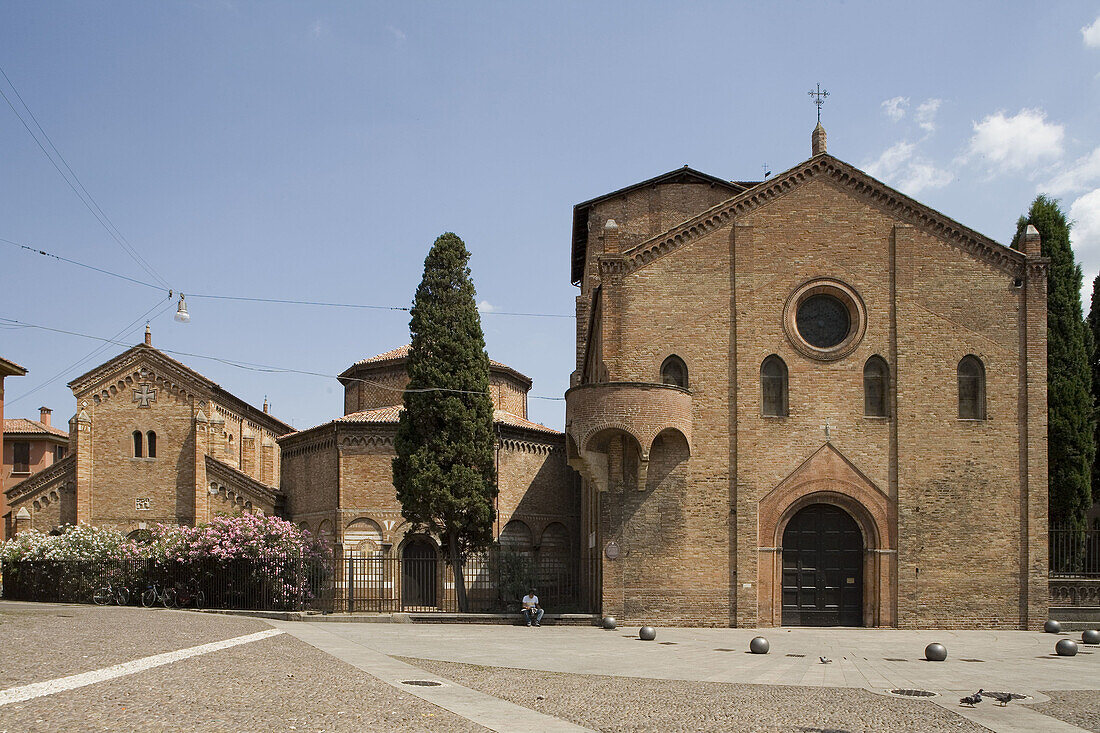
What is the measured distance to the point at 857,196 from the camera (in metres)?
25.1

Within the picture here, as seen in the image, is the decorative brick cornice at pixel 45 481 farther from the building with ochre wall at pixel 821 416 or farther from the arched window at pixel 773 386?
the arched window at pixel 773 386

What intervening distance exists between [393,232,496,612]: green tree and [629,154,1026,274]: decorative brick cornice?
302 inches

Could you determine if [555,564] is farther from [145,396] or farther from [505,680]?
[505,680]

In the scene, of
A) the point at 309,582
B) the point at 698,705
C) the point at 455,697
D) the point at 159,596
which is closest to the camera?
the point at 455,697

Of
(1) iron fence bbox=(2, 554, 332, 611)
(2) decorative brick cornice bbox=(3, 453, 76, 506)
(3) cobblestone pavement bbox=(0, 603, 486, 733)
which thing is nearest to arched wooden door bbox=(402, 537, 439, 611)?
(1) iron fence bbox=(2, 554, 332, 611)

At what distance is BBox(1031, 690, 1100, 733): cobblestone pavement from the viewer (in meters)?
11.6

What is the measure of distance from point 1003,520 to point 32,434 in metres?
47.4

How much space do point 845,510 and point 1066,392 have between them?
31.2ft

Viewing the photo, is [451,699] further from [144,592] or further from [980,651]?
[144,592]

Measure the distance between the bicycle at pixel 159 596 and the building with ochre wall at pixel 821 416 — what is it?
13.1m

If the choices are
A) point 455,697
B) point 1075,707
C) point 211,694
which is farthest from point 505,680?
point 1075,707

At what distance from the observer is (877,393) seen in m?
24.6

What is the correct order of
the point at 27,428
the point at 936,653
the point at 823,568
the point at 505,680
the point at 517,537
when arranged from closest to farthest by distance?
the point at 505,680 < the point at 936,653 < the point at 823,568 < the point at 517,537 < the point at 27,428

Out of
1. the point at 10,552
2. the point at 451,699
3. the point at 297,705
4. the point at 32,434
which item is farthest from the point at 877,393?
the point at 32,434
